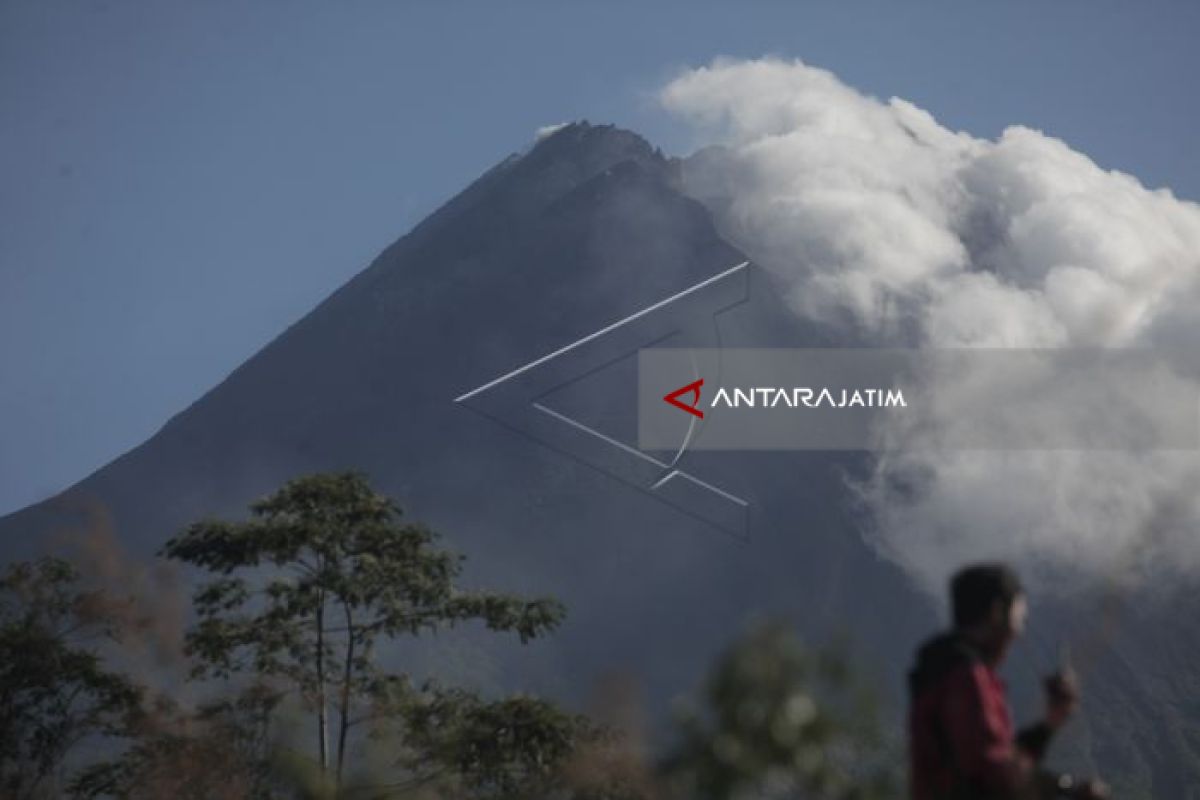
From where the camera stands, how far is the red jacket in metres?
4.84

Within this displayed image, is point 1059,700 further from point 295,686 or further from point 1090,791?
point 295,686

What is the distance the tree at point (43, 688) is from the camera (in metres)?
28.2

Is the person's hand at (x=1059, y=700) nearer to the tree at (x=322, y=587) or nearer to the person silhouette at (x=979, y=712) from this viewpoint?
the person silhouette at (x=979, y=712)

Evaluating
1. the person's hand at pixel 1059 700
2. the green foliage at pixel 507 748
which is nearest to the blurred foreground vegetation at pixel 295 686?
the green foliage at pixel 507 748

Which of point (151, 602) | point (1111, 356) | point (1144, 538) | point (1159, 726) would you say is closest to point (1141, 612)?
point (1111, 356)

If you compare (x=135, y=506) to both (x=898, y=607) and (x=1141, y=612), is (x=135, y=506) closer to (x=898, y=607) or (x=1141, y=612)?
(x=898, y=607)

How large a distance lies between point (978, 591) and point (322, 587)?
20556mm

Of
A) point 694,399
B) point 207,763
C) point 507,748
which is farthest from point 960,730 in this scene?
point 694,399

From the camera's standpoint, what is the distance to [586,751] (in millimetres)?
21938

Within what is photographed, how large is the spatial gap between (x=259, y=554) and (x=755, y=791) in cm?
2082

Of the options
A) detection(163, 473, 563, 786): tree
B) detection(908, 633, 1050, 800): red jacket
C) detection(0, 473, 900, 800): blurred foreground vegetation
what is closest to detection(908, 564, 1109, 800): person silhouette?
detection(908, 633, 1050, 800): red jacket

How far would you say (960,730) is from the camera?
Answer: 4.89 meters

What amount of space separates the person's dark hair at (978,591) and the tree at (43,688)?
24705mm

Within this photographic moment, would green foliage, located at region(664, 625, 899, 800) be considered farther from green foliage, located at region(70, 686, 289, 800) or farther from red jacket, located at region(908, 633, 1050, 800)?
green foliage, located at region(70, 686, 289, 800)
